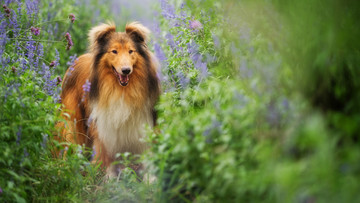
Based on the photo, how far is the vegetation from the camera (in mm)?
2066

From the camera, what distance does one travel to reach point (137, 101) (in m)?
4.58

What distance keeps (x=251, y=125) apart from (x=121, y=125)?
7.95 ft

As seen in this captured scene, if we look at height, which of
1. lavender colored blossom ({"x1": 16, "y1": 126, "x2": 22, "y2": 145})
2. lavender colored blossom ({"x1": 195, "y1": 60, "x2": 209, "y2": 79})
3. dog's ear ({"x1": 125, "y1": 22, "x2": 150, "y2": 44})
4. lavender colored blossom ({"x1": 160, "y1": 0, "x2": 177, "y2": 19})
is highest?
lavender colored blossom ({"x1": 160, "y1": 0, "x2": 177, "y2": 19})

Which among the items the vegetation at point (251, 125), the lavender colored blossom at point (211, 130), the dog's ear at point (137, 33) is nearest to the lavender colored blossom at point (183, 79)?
the vegetation at point (251, 125)

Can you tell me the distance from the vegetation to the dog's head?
817 millimetres

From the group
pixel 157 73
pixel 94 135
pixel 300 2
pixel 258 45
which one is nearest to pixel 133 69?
pixel 157 73

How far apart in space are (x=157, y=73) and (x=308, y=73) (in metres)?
2.57

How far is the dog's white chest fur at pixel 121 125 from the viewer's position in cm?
458

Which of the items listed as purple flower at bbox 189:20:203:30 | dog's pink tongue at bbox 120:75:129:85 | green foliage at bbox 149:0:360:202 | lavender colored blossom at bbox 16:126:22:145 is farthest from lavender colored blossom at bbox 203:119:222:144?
dog's pink tongue at bbox 120:75:129:85

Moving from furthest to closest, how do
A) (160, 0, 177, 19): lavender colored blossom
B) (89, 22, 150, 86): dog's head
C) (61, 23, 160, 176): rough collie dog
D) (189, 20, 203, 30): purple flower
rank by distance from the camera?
(160, 0, 177, 19): lavender colored blossom → (61, 23, 160, 176): rough collie dog → (89, 22, 150, 86): dog's head → (189, 20, 203, 30): purple flower

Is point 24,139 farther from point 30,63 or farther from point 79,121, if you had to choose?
point 79,121

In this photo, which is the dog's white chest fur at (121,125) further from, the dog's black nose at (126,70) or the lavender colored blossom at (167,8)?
the lavender colored blossom at (167,8)

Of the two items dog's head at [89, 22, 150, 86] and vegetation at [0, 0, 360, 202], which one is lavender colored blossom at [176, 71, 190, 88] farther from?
dog's head at [89, 22, 150, 86]

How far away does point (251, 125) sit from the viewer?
96.3 inches
